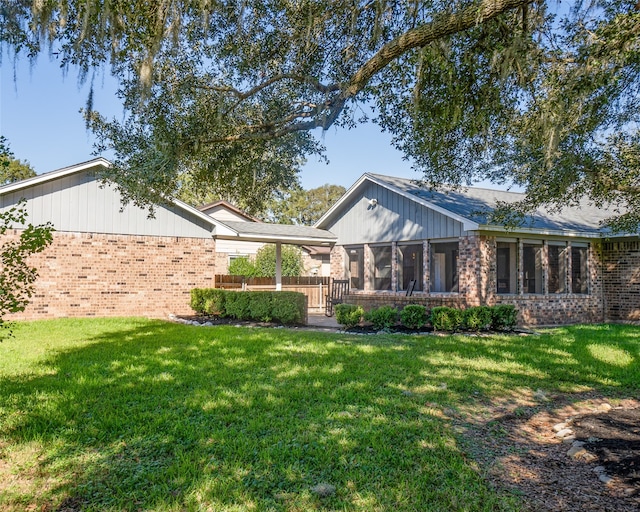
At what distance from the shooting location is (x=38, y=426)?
13.9ft

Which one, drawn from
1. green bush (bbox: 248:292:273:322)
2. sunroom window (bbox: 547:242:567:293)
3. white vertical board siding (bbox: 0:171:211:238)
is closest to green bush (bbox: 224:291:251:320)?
green bush (bbox: 248:292:273:322)

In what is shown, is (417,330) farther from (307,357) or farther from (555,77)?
(555,77)

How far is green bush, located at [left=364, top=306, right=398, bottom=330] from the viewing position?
1119 centimetres

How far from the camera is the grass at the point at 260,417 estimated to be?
3.08m

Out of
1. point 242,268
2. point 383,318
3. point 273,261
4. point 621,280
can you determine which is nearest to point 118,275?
point 242,268

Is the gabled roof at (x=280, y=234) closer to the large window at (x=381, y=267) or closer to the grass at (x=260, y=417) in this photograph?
the large window at (x=381, y=267)

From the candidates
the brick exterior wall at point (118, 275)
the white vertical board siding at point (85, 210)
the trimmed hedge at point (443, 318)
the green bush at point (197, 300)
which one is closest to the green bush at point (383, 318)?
the trimmed hedge at point (443, 318)

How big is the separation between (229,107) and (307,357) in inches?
148

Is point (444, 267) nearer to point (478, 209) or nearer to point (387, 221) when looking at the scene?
point (478, 209)

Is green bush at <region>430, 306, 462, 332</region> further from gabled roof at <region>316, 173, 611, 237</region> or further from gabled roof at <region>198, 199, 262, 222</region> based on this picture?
gabled roof at <region>198, 199, 262, 222</region>

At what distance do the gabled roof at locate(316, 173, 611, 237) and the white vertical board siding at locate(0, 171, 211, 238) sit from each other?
584 cm

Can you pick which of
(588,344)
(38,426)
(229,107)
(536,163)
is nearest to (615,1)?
(536,163)

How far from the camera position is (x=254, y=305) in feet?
41.5

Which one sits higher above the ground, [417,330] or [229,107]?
[229,107]
